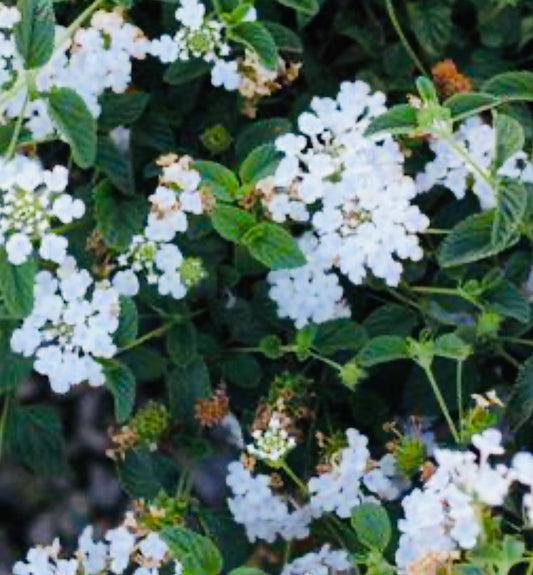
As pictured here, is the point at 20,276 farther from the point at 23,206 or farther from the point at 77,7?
the point at 77,7

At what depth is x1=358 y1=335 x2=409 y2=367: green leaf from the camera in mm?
1295

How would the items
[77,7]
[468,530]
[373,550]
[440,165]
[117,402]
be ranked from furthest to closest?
[77,7] → [440,165] → [117,402] → [373,550] → [468,530]

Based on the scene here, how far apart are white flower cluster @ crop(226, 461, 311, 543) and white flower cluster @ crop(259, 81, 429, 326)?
8.2 inches

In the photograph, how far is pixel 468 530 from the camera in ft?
3.54

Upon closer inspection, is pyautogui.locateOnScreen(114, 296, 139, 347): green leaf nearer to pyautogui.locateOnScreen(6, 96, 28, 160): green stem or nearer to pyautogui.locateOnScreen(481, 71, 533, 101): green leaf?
pyautogui.locateOnScreen(6, 96, 28, 160): green stem

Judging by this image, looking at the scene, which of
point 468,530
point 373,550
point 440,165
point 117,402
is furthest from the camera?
point 440,165

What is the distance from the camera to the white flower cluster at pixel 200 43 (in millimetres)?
1348

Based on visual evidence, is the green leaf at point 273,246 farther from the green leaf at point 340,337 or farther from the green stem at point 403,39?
the green stem at point 403,39

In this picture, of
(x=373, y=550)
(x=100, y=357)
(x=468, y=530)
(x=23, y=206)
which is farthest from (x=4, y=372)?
(x=468, y=530)

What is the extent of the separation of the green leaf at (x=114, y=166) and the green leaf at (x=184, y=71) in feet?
0.26

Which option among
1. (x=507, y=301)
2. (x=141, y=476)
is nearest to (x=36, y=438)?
(x=141, y=476)

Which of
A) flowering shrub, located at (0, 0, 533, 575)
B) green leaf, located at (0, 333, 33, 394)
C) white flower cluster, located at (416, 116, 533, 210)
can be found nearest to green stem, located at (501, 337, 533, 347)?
flowering shrub, located at (0, 0, 533, 575)

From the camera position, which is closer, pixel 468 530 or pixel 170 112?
pixel 468 530

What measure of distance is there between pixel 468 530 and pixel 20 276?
0.41 meters
